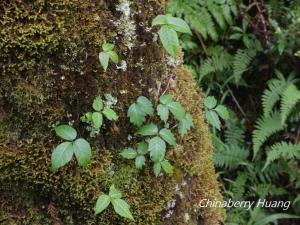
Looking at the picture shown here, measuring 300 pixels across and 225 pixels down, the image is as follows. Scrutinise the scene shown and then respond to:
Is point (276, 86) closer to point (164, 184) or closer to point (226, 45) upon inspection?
point (226, 45)

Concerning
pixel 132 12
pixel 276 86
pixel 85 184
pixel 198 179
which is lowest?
pixel 276 86


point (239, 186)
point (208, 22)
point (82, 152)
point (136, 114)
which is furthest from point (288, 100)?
point (82, 152)

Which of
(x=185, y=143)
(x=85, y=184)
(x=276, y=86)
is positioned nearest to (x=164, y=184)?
(x=185, y=143)

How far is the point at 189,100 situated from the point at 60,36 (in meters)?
0.82

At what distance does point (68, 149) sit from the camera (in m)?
1.71

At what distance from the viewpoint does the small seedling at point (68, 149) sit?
5.54 ft

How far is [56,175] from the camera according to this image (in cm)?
187

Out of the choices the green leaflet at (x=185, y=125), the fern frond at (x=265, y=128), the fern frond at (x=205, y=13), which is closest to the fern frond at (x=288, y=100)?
the fern frond at (x=265, y=128)

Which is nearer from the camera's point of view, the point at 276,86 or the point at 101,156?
the point at 101,156

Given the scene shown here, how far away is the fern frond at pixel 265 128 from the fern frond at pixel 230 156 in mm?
154

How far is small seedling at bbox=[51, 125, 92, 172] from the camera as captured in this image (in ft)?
5.54

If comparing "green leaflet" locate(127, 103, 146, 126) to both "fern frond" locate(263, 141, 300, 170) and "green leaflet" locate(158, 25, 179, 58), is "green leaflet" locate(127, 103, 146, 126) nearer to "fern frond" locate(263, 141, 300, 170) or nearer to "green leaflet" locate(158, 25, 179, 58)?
"green leaflet" locate(158, 25, 179, 58)

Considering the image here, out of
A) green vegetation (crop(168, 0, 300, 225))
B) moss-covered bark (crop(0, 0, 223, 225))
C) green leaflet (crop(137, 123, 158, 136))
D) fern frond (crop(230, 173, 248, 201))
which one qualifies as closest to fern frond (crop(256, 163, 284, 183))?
green vegetation (crop(168, 0, 300, 225))

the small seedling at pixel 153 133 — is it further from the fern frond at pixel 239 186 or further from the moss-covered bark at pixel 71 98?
the fern frond at pixel 239 186
